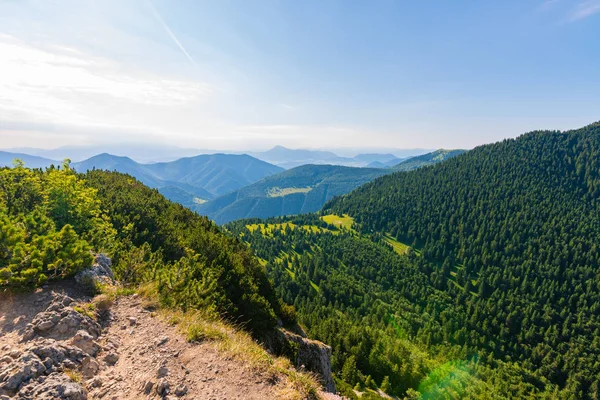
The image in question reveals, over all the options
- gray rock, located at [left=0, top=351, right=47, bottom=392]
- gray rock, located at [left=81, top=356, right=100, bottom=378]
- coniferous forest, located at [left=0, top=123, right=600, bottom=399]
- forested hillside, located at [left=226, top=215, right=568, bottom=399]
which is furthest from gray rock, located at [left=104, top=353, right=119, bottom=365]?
forested hillside, located at [left=226, top=215, right=568, bottom=399]

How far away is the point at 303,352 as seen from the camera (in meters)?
31.2

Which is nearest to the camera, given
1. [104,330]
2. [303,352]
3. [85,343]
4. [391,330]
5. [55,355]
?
[55,355]

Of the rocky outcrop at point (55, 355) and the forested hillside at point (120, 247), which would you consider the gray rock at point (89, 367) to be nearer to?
the rocky outcrop at point (55, 355)

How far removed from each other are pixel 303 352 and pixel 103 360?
22594 millimetres

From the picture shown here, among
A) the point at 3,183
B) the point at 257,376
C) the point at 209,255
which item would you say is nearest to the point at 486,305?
the point at 209,255

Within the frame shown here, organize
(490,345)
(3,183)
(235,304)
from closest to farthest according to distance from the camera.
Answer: (235,304) → (3,183) → (490,345)

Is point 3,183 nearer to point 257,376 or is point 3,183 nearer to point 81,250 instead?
point 81,250

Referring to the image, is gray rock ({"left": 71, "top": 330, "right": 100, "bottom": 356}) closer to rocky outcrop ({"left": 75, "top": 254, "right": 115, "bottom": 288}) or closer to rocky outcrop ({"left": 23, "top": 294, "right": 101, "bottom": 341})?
rocky outcrop ({"left": 23, "top": 294, "right": 101, "bottom": 341})

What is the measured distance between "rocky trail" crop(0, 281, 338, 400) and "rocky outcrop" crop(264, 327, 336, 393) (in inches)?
516

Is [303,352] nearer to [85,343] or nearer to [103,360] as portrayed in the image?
[103,360]

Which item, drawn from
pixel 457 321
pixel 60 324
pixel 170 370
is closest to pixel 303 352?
pixel 170 370

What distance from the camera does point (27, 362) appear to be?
36.7 feet

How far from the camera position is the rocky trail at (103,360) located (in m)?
11.1

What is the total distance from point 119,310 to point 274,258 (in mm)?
172779
